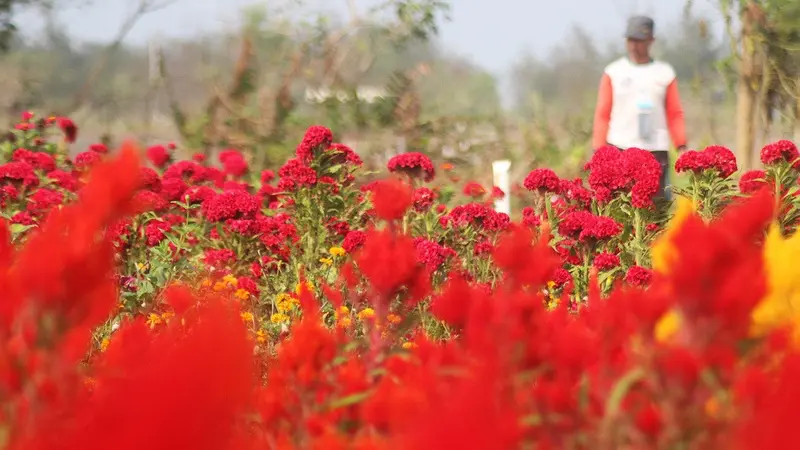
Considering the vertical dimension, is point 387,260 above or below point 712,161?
below

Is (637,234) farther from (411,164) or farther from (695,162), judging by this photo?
(411,164)

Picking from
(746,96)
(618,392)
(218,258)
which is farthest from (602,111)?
(618,392)

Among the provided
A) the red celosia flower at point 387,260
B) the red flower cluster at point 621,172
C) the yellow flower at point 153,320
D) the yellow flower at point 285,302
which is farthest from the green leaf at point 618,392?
the red flower cluster at point 621,172

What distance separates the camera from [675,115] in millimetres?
5980

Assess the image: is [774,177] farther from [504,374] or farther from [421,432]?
[421,432]

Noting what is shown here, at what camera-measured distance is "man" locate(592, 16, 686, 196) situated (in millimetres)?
5840

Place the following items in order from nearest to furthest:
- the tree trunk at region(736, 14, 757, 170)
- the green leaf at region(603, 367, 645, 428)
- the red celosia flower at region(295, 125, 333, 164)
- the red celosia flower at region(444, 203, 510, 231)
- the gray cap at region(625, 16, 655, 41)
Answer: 1. the green leaf at region(603, 367, 645, 428)
2. the red celosia flower at region(444, 203, 510, 231)
3. the red celosia flower at region(295, 125, 333, 164)
4. the gray cap at region(625, 16, 655, 41)
5. the tree trunk at region(736, 14, 757, 170)

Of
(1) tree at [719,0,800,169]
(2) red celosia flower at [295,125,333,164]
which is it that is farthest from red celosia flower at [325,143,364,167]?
(1) tree at [719,0,800,169]

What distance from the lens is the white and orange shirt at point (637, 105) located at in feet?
19.2

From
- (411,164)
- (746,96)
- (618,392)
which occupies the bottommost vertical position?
(618,392)

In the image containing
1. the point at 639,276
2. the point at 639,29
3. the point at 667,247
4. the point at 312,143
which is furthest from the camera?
the point at 639,29

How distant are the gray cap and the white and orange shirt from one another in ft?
0.58

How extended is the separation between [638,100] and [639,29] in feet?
1.33

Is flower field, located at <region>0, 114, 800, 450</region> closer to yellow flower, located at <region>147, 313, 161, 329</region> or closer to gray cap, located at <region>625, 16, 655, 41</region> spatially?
yellow flower, located at <region>147, 313, 161, 329</region>
